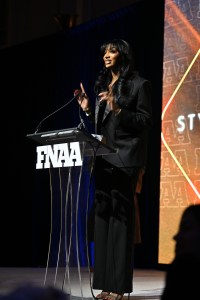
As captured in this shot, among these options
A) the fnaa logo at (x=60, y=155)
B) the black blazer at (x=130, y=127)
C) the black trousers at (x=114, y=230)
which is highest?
the black blazer at (x=130, y=127)

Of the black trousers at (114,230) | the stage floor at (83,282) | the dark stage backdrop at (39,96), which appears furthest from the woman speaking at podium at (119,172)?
the dark stage backdrop at (39,96)

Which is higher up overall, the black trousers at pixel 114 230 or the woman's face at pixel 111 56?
the woman's face at pixel 111 56

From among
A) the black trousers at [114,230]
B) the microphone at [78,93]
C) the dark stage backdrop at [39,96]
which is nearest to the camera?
the microphone at [78,93]

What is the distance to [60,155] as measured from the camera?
2504 millimetres

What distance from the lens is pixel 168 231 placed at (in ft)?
16.4

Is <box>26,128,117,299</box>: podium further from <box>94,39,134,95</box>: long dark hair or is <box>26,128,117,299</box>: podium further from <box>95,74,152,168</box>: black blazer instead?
<box>94,39,134,95</box>: long dark hair

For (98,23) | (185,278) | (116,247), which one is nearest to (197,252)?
(185,278)

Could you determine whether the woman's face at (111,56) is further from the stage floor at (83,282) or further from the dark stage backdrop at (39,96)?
the dark stage backdrop at (39,96)

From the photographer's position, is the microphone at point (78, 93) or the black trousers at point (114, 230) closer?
the microphone at point (78, 93)

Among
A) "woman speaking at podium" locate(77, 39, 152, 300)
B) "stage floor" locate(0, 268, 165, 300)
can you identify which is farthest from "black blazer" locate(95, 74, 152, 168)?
"stage floor" locate(0, 268, 165, 300)

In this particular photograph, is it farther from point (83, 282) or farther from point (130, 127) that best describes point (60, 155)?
point (83, 282)

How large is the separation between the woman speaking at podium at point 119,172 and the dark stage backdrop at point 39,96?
2798mm

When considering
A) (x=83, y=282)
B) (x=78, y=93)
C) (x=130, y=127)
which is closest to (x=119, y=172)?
(x=130, y=127)

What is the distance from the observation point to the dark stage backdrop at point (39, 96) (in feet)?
18.7
